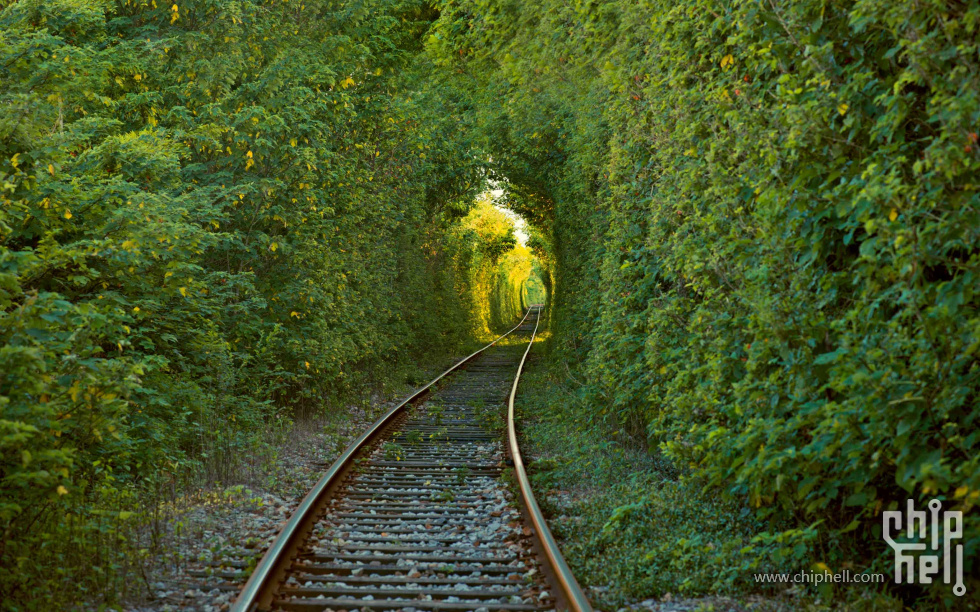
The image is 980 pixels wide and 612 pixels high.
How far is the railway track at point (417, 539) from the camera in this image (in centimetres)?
484

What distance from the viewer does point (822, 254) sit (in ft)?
14.8

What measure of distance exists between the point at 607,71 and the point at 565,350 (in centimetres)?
960

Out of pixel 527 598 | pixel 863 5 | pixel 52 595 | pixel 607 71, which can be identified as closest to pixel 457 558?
pixel 527 598

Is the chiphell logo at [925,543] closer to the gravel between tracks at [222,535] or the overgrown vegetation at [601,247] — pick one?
the overgrown vegetation at [601,247]

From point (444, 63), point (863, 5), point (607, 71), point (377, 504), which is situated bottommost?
point (377, 504)

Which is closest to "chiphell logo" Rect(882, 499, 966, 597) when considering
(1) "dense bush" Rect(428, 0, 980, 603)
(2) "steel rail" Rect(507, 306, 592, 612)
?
(1) "dense bush" Rect(428, 0, 980, 603)

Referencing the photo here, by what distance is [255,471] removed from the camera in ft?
27.6

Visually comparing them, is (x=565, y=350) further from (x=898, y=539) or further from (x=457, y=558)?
(x=898, y=539)

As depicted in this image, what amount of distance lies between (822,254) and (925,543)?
1659mm

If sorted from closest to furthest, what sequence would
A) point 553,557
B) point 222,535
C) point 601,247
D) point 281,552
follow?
point 553,557
point 281,552
point 222,535
point 601,247

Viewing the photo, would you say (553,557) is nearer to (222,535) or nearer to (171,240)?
(222,535)

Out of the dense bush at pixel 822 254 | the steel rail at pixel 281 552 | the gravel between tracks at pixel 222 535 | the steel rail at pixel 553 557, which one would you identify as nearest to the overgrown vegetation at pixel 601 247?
the dense bush at pixel 822 254

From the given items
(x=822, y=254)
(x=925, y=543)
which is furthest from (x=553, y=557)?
(x=822, y=254)

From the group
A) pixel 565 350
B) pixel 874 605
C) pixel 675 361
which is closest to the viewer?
pixel 874 605
